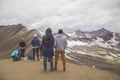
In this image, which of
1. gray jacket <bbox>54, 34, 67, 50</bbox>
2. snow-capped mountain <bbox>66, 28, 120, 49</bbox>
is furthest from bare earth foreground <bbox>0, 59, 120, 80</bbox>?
snow-capped mountain <bbox>66, 28, 120, 49</bbox>

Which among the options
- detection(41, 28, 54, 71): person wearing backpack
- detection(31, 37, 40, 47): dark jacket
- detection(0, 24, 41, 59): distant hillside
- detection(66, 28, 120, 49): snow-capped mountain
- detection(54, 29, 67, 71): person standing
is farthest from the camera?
detection(66, 28, 120, 49): snow-capped mountain

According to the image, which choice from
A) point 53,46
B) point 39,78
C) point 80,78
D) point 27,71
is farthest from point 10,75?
point 80,78

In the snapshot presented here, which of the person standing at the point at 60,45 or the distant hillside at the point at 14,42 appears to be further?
the distant hillside at the point at 14,42

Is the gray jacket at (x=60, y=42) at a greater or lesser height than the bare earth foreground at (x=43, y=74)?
greater

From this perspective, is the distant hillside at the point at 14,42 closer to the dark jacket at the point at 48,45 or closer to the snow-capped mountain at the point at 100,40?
the dark jacket at the point at 48,45

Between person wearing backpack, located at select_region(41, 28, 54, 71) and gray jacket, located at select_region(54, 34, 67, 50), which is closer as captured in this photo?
person wearing backpack, located at select_region(41, 28, 54, 71)

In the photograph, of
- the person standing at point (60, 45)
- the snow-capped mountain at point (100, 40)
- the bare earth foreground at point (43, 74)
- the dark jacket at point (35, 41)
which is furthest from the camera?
the snow-capped mountain at point (100, 40)

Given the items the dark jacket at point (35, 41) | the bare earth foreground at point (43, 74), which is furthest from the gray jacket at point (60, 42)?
the dark jacket at point (35, 41)

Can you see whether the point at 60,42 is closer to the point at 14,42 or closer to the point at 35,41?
the point at 35,41

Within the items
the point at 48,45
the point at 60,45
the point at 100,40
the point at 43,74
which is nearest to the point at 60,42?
the point at 60,45

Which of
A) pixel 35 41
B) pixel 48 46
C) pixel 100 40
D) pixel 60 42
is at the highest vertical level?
pixel 100 40

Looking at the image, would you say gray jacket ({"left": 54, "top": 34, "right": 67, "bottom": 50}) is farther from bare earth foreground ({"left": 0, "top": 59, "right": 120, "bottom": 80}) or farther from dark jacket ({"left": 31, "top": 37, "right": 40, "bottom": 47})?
dark jacket ({"left": 31, "top": 37, "right": 40, "bottom": 47})

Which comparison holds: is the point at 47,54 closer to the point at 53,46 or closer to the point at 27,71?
the point at 53,46

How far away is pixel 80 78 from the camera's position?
39.0 feet
